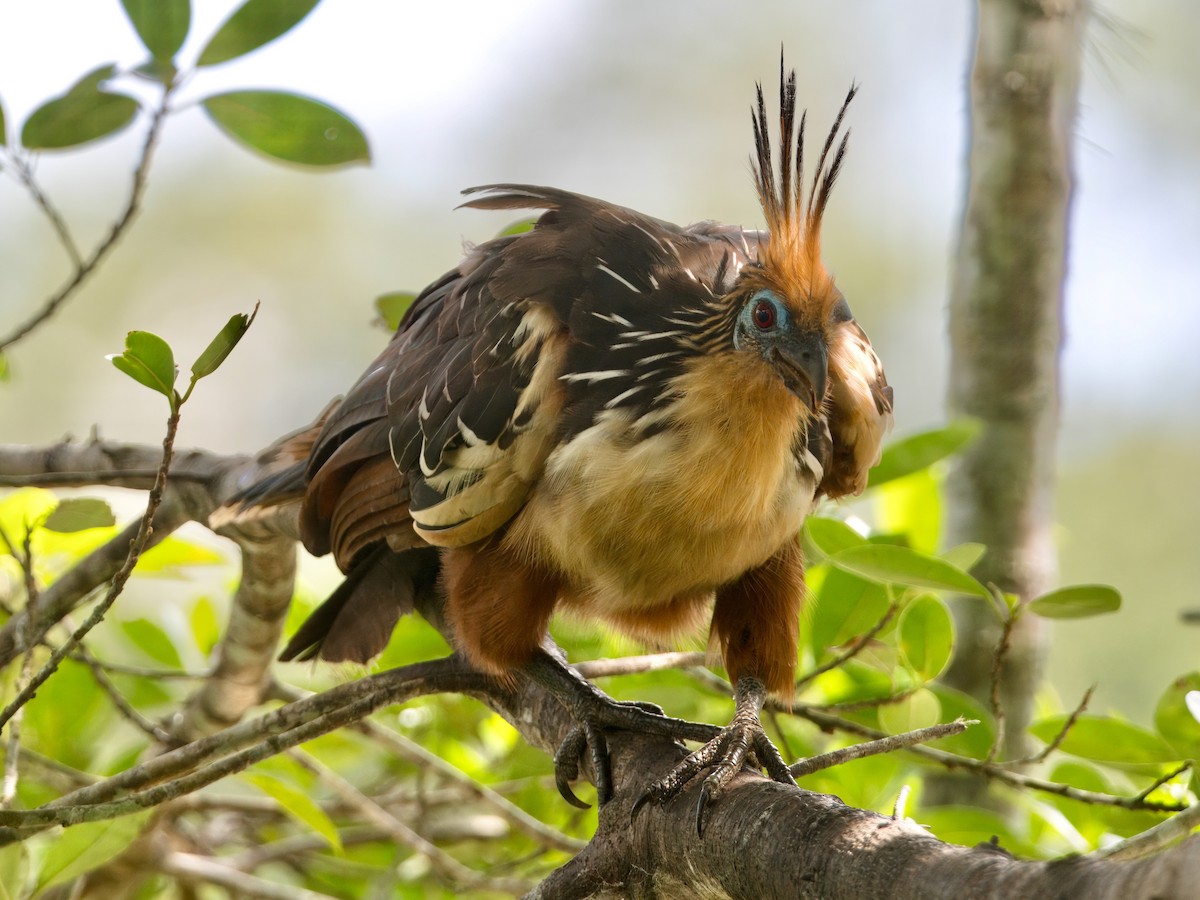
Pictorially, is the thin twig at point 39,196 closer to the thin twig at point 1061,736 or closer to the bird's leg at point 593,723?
the bird's leg at point 593,723

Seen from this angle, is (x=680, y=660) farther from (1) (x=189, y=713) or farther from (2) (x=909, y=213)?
(2) (x=909, y=213)

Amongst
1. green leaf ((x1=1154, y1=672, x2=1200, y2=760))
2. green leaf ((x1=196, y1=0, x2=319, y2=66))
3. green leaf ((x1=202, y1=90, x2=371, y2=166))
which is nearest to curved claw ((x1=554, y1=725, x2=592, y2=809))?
green leaf ((x1=1154, y1=672, x2=1200, y2=760))

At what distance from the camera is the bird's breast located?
1826 mm

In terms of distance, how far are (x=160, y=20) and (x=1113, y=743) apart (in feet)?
7.27

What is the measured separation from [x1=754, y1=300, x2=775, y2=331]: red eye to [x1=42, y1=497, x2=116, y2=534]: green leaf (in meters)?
1.19

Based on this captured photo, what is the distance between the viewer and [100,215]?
11.8 m

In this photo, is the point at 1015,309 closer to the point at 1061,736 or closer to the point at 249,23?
the point at 1061,736

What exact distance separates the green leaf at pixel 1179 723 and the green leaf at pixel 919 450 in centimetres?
59

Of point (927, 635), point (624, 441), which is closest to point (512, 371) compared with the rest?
point (624, 441)

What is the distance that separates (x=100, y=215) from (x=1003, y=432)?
1139 centimetres

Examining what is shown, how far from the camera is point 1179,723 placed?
1806 millimetres

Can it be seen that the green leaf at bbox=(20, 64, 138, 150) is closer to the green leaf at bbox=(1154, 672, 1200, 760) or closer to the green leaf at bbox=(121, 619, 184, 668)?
the green leaf at bbox=(121, 619, 184, 668)

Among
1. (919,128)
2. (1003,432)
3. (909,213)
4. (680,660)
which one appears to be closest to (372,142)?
(680,660)

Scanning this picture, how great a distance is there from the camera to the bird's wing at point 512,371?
1.91 m
